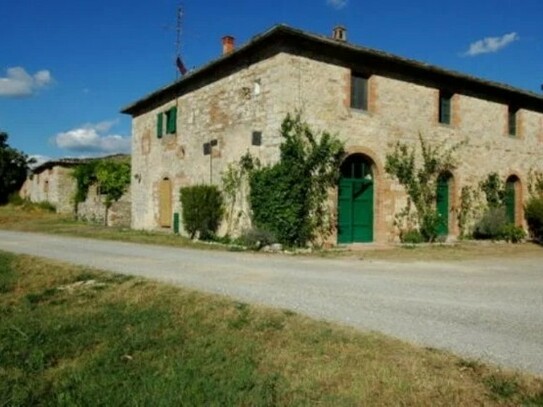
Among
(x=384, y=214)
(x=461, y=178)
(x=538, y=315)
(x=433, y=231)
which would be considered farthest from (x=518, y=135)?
(x=538, y=315)

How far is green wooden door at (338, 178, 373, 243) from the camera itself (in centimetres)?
1495

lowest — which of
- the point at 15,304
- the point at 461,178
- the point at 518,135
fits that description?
the point at 15,304

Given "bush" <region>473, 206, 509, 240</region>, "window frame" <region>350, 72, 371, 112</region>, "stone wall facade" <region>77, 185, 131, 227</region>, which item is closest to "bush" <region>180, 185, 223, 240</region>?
"window frame" <region>350, 72, 371, 112</region>

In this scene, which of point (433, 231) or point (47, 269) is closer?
point (47, 269)

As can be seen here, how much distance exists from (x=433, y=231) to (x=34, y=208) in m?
24.6

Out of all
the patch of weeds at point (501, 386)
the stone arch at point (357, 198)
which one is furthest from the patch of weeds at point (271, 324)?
the stone arch at point (357, 198)

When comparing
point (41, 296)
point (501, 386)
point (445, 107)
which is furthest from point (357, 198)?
point (501, 386)

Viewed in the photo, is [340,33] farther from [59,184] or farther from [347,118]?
[59,184]

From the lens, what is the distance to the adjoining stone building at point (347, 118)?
14.2 metres

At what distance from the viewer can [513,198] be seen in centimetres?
2023

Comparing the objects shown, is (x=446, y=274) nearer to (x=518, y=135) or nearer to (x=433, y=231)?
(x=433, y=231)

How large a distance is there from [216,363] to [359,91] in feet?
40.6

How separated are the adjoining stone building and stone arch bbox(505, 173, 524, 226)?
0.13 ft

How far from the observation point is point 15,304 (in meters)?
6.56
